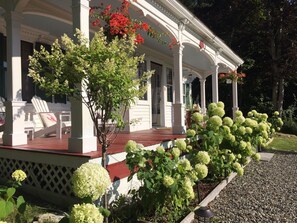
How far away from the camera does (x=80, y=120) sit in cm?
402

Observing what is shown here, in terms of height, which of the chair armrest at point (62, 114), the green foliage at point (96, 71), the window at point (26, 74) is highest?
the window at point (26, 74)

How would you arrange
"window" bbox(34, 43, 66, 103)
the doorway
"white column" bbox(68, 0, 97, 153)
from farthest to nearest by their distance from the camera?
the doorway → "window" bbox(34, 43, 66, 103) → "white column" bbox(68, 0, 97, 153)

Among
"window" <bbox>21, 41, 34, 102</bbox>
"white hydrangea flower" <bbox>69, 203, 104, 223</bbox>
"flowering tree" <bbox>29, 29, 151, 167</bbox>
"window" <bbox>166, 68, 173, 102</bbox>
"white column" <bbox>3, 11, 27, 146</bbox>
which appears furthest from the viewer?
"window" <bbox>166, 68, 173, 102</bbox>

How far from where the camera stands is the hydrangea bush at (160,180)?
10.9ft

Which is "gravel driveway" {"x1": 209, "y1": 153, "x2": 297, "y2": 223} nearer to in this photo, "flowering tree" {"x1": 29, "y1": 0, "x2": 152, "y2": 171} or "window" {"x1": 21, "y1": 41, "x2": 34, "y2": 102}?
"flowering tree" {"x1": 29, "y1": 0, "x2": 152, "y2": 171}

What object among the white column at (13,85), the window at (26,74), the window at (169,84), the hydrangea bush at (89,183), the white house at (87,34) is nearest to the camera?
the hydrangea bush at (89,183)

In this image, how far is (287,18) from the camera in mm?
18625

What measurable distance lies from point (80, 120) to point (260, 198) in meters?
3.06

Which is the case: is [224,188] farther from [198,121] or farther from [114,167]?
[114,167]

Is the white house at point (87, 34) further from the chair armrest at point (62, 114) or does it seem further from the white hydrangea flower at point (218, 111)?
the white hydrangea flower at point (218, 111)

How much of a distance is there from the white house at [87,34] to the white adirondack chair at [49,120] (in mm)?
315

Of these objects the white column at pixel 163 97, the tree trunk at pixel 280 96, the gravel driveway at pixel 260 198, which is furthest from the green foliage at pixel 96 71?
the tree trunk at pixel 280 96

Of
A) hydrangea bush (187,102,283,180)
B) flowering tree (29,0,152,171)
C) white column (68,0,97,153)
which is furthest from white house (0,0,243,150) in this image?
hydrangea bush (187,102,283,180)

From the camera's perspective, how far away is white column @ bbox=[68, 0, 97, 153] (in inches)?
158
